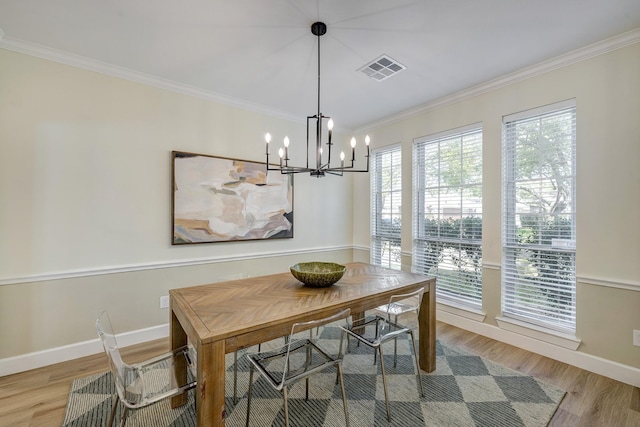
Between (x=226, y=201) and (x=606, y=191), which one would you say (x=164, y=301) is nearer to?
(x=226, y=201)

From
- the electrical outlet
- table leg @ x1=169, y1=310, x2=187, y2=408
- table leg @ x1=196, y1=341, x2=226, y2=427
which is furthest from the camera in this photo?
the electrical outlet

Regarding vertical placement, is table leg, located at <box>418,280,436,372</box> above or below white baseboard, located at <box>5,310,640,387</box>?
above

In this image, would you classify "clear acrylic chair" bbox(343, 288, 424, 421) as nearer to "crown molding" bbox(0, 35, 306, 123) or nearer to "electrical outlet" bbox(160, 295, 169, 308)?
"electrical outlet" bbox(160, 295, 169, 308)

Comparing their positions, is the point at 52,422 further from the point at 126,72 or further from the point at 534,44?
the point at 534,44

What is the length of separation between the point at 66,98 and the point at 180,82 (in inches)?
40.1

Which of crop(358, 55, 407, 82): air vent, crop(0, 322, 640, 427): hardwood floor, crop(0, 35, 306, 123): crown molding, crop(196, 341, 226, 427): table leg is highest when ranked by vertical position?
crop(358, 55, 407, 82): air vent

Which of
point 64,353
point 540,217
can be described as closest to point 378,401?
point 540,217

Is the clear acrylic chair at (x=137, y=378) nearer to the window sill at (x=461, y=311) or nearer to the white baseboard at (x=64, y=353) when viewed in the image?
the white baseboard at (x=64, y=353)

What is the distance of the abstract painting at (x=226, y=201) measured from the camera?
317cm

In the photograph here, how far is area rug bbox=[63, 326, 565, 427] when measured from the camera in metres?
1.87

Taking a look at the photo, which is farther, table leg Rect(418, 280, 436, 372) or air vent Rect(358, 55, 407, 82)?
air vent Rect(358, 55, 407, 82)

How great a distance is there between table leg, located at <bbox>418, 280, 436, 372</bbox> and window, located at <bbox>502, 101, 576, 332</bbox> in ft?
3.94

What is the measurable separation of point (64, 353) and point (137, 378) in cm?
161

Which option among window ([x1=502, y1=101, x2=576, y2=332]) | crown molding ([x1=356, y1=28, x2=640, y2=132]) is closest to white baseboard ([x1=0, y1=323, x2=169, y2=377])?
window ([x1=502, y1=101, x2=576, y2=332])
